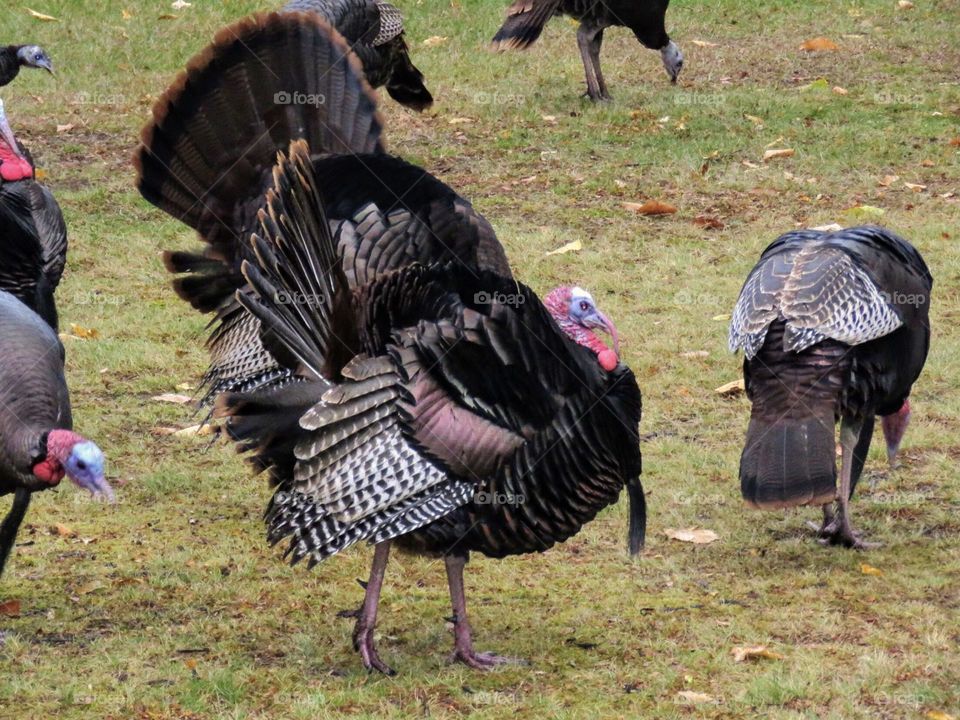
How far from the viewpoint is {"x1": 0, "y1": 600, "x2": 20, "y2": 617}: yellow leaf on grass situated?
16.5 feet

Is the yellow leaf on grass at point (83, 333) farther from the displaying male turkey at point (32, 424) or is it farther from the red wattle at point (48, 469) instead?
the red wattle at point (48, 469)

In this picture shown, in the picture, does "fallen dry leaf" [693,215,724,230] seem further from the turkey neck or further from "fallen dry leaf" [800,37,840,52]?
the turkey neck

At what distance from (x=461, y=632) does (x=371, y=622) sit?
0.30m

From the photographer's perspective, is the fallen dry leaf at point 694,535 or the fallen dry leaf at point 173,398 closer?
the fallen dry leaf at point 694,535

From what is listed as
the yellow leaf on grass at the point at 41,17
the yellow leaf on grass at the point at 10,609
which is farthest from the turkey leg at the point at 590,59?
the yellow leaf on grass at the point at 10,609

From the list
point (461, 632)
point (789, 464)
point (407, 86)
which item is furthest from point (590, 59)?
point (461, 632)

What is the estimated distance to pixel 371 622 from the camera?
4664 millimetres

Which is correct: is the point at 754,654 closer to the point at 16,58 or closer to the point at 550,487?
the point at 550,487

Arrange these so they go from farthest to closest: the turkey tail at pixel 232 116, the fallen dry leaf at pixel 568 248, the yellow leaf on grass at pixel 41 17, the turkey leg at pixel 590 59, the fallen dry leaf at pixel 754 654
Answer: the yellow leaf on grass at pixel 41 17, the turkey leg at pixel 590 59, the fallen dry leaf at pixel 568 248, the turkey tail at pixel 232 116, the fallen dry leaf at pixel 754 654

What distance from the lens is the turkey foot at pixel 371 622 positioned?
4.66 m

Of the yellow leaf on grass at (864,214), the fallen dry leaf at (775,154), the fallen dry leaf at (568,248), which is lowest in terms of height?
the fallen dry leaf at (568,248)

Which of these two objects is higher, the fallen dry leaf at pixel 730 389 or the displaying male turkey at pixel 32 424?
the displaying male turkey at pixel 32 424

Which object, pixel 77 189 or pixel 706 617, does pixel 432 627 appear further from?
pixel 77 189

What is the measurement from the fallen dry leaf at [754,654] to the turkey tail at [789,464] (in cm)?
58
